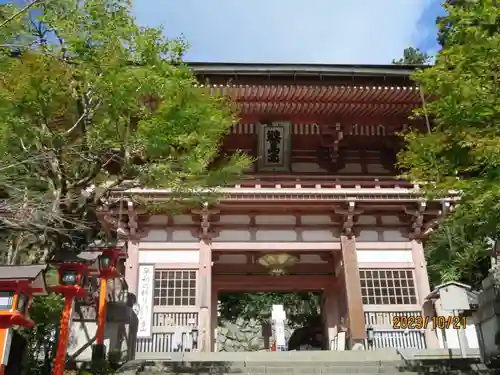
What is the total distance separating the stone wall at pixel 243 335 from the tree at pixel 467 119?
2614cm

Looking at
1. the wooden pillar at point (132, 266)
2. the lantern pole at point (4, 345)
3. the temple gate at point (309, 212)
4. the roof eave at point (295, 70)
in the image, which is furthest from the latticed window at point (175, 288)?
the lantern pole at point (4, 345)

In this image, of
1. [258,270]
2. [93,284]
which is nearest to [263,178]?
[258,270]

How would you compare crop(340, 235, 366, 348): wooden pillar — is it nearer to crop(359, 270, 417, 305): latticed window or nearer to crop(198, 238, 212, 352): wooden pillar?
crop(359, 270, 417, 305): latticed window

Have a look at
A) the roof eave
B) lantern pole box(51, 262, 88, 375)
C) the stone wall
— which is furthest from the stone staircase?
the stone wall

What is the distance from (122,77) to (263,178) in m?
7.96

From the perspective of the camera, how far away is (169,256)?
15.1m

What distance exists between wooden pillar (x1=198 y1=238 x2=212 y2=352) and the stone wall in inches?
747

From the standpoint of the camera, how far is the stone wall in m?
33.4

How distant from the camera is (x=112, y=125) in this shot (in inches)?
344

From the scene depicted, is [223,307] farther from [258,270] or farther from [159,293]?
[159,293]

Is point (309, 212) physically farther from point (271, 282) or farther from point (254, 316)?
point (254, 316)

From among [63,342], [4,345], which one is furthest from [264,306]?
[4,345]

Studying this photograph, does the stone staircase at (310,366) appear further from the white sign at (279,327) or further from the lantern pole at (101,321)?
the white sign at (279,327)

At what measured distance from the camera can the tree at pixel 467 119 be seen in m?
6.98
